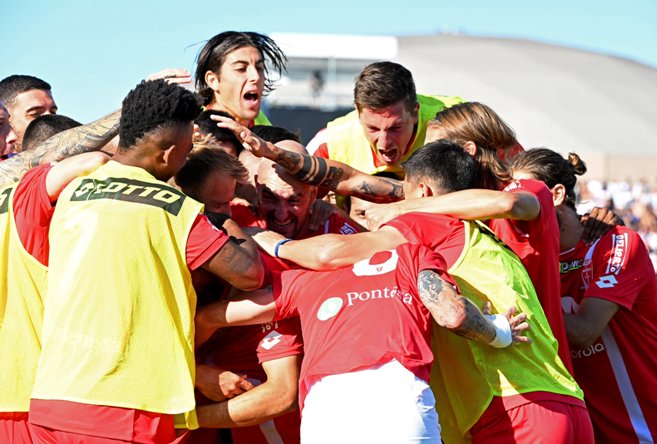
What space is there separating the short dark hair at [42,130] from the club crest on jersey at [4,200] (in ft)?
4.05

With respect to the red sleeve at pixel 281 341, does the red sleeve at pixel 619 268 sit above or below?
below

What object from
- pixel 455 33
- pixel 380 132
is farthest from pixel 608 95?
pixel 380 132

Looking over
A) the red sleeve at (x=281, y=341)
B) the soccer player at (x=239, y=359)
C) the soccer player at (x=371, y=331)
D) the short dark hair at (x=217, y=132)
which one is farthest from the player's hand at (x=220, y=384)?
the short dark hair at (x=217, y=132)

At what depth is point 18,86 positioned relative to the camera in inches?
342

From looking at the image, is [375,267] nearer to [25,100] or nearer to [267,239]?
[267,239]

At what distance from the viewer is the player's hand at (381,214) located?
19.2 ft

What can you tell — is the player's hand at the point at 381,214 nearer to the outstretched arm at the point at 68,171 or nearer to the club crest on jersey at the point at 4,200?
the outstretched arm at the point at 68,171

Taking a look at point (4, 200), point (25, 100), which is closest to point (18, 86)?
point (25, 100)

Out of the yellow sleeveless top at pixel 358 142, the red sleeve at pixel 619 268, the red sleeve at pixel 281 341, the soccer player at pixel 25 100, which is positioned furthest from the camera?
the soccer player at pixel 25 100

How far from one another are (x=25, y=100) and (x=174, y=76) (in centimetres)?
312

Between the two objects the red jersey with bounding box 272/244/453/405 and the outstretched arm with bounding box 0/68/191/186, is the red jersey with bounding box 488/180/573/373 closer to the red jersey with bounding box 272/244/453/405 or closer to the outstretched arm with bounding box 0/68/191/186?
the red jersey with bounding box 272/244/453/405

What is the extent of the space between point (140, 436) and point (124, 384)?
27cm

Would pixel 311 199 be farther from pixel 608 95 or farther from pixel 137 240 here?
pixel 608 95

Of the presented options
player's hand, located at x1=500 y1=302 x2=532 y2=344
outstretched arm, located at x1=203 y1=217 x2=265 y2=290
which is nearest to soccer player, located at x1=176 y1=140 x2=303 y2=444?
outstretched arm, located at x1=203 y1=217 x2=265 y2=290
